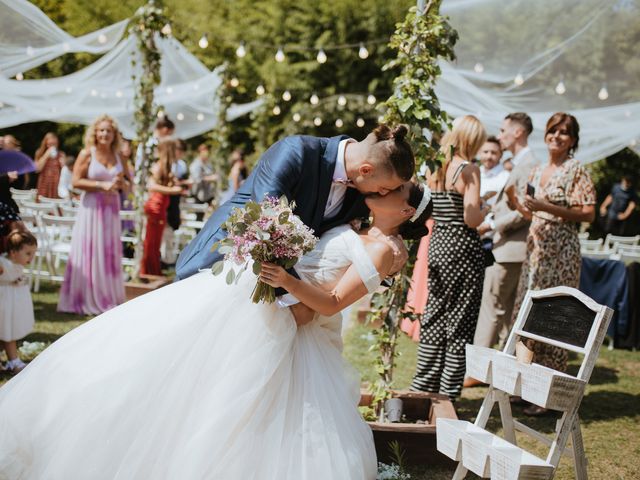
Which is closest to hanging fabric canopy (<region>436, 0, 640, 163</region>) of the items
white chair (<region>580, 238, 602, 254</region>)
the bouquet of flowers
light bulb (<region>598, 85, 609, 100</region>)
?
light bulb (<region>598, 85, 609, 100</region>)

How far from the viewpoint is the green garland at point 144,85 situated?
8.39 meters

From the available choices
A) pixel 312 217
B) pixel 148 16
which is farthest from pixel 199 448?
pixel 148 16

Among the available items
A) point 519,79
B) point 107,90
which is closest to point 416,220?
point 519,79

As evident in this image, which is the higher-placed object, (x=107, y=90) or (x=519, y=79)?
(x=519, y=79)

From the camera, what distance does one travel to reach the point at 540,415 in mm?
5184

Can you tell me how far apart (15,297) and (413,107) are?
347cm

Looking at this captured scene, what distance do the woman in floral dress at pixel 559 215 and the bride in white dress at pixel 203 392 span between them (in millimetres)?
2370

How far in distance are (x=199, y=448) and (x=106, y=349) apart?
0.65 m

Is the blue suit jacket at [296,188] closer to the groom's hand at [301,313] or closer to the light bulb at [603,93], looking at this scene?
the groom's hand at [301,313]

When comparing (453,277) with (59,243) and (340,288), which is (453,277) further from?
(59,243)

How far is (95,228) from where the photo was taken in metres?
7.57

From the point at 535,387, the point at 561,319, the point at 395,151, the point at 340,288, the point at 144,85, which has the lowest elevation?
the point at 535,387

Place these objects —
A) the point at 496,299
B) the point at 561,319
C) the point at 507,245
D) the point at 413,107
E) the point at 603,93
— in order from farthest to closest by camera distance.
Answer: the point at 603,93
the point at 496,299
the point at 507,245
the point at 413,107
the point at 561,319

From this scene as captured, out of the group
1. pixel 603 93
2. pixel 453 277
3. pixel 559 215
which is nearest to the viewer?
pixel 453 277
